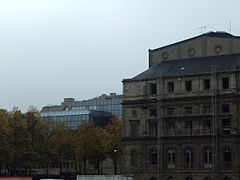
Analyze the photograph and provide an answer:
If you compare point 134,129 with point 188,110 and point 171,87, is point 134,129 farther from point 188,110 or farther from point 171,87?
point 188,110

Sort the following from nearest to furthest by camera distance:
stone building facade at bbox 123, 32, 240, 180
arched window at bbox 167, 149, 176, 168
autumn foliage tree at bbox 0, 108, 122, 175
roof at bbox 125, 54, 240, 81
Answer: stone building facade at bbox 123, 32, 240, 180 → arched window at bbox 167, 149, 176, 168 → roof at bbox 125, 54, 240, 81 → autumn foliage tree at bbox 0, 108, 122, 175

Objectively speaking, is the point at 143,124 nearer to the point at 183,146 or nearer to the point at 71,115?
the point at 183,146

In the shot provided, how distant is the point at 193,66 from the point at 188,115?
9.74 m

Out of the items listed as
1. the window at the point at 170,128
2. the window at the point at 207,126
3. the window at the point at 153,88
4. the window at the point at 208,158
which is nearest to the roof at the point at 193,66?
the window at the point at 153,88

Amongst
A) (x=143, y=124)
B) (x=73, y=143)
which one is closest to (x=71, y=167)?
(x=73, y=143)

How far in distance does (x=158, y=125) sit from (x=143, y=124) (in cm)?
303

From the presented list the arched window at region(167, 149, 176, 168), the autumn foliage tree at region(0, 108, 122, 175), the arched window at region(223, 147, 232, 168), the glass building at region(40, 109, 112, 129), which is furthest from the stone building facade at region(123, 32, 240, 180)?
the glass building at region(40, 109, 112, 129)

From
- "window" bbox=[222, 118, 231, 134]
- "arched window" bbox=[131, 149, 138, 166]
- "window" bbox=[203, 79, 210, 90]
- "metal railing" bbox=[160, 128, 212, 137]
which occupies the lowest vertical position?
"arched window" bbox=[131, 149, 138, 166]

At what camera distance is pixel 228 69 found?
90250 mm

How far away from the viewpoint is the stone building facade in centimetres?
8769

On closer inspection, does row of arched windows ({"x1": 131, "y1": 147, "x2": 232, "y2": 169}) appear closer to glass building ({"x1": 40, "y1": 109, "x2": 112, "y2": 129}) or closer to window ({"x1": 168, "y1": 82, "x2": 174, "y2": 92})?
window ({"x1": 168, "y1": 82, "x2": 174, "y2": 92})

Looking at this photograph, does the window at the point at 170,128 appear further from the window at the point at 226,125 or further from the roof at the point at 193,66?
the window at the point at 226,125

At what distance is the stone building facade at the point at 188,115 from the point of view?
87688 millimetres

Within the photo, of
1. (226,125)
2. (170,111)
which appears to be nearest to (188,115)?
(170,111)
